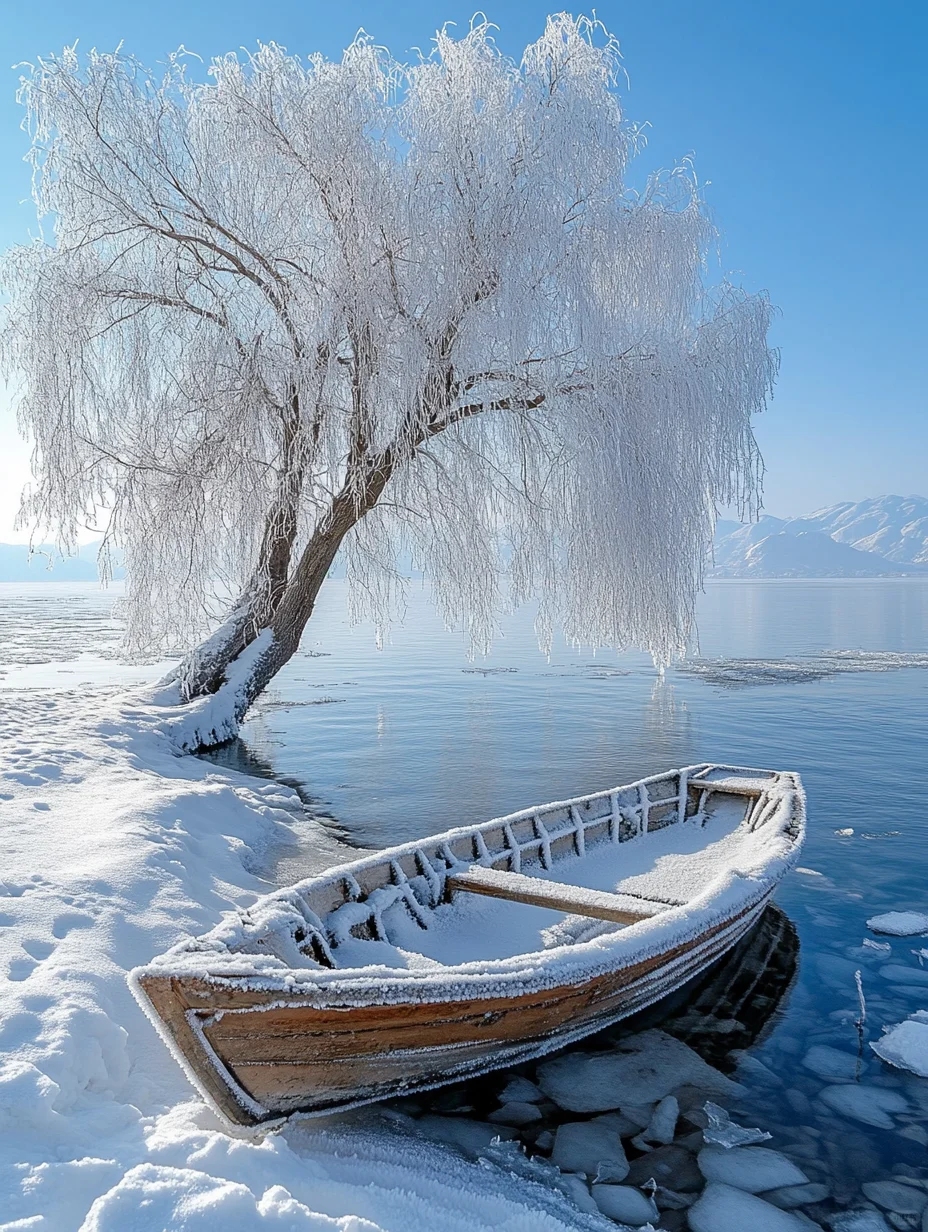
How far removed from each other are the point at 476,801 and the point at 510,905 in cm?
360

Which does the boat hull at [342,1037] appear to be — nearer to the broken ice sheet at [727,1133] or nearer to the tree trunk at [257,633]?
the broken ice sheet at [727,1133]

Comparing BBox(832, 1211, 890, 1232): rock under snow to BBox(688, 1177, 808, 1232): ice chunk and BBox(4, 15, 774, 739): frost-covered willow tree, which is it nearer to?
BBox(688, 1177, 808, 1232): ice chunk

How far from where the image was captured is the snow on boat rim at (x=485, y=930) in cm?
271

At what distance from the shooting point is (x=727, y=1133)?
11.1ft

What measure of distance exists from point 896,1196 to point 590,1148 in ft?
3.66

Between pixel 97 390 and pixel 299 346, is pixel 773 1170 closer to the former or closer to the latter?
pixel 299 346

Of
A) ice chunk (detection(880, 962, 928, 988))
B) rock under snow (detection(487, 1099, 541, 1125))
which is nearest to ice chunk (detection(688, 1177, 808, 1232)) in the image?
rock under snow (detection(487, 1099, 541, 1125))

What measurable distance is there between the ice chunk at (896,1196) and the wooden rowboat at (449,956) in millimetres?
1087

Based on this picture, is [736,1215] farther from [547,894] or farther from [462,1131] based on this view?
[547,894]

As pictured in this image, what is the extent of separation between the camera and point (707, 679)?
18.7 metres

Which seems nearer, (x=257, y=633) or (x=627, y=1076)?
(x=627, y=1076)

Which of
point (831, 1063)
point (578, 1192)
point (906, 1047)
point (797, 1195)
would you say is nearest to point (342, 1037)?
point (578, 1192)

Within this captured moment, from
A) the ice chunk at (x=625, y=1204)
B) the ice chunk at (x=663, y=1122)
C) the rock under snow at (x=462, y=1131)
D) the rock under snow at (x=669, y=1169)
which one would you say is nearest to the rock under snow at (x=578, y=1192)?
the ice chunk at (x=625, y=1204)

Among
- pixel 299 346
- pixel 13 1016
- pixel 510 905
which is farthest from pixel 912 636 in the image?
pixel 13 1016
